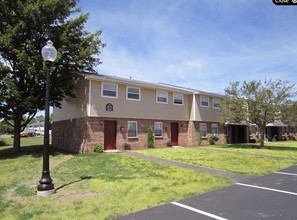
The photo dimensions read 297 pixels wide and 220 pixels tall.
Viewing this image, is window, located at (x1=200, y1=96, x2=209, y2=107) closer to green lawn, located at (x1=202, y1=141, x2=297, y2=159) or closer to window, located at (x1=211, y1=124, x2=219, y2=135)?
window, located at (x1=211, y1=124, x2=219, y2=135)

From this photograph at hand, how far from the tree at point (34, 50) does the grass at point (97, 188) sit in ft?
14.8

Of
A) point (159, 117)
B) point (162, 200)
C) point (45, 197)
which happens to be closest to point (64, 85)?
point (159, 117)

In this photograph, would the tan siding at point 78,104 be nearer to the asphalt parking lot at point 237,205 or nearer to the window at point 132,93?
the window at point 132,93

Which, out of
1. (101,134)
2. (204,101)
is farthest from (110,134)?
(204,101)

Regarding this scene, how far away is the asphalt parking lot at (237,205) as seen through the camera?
570 cm

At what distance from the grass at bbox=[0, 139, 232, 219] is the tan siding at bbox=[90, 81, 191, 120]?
19.0 feet

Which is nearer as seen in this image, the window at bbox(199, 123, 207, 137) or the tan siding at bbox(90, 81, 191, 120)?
the tan siding at bbox(90, 81, 191, 120)

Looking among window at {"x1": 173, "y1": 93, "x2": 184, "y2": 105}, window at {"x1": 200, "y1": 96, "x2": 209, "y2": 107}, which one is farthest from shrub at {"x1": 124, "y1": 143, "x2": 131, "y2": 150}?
window at {"x1": 200, "y1": 96, "x2": 209, "y2": 107}

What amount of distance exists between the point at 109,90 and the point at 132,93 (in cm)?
217

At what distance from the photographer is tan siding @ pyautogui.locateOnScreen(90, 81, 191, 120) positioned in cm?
1860

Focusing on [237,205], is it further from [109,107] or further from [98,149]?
[109,107]

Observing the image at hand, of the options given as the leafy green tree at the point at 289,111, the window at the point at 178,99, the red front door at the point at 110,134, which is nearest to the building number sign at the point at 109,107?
the red front door at the point at 110,134

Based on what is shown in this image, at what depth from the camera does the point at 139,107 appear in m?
21.1

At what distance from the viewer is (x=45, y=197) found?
7.52m
